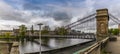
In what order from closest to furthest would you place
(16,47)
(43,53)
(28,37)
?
(16,47)
(43,53)
(28,37)

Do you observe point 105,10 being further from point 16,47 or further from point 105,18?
point 16,47

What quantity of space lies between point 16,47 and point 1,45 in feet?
18.2

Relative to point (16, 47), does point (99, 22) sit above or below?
above

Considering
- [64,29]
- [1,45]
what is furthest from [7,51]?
[64,29]

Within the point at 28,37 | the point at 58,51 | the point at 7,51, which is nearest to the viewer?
the point at 7,51

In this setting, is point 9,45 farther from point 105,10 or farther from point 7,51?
point 105,10

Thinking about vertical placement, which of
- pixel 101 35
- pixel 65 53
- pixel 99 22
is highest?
pixel 99 22

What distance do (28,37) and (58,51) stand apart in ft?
203

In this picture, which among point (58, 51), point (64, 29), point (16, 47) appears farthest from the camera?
point (64, 29)

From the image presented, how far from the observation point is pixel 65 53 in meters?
33.6

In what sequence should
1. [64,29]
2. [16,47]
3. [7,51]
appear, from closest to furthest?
1. [16,47]
2. [7,51]
3. [64,29]

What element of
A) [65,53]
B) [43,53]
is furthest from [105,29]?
[43,53]

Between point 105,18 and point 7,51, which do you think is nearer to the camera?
point 7,51

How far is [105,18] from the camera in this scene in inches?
1377
